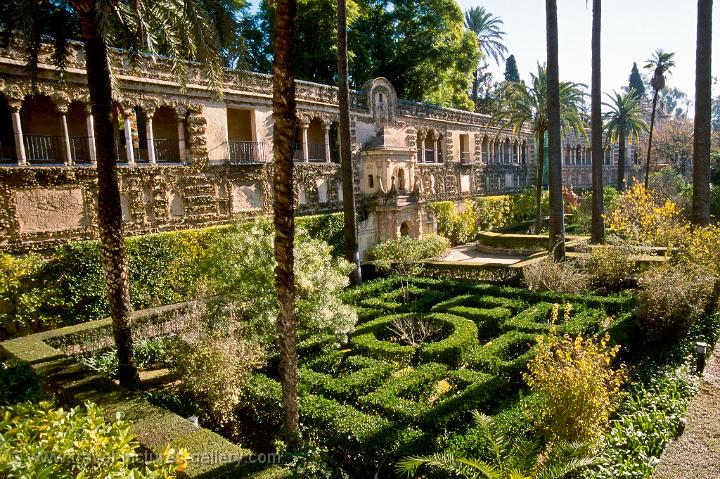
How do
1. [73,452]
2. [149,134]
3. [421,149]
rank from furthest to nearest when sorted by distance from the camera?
1. [421,149]
2. [149,134]
3. [73,452]

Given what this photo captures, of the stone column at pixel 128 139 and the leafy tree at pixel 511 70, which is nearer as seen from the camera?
the stone column at pixel 128 139

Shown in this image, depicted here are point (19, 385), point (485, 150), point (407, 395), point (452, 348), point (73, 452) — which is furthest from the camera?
point (485, 150)

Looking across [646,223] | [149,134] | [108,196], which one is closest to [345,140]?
[149,134]

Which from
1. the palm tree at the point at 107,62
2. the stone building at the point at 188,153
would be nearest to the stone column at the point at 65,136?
the stone building at the point at 188,153

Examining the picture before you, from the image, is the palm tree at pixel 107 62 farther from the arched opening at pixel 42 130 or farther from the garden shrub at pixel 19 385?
the arched opening at pixel 42 130

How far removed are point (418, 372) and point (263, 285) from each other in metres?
4.12

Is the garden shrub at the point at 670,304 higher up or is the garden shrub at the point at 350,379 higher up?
the garden shrub at the point at 670,304

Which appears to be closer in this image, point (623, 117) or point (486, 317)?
point (486, 317)

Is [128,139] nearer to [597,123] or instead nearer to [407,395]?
[407,395]

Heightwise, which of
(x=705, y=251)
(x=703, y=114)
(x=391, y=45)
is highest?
(x=391, y=45)

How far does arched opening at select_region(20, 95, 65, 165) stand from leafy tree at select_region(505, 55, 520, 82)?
48.3 metres

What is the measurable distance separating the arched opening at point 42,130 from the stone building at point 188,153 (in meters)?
0.04

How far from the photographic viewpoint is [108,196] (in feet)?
30.0

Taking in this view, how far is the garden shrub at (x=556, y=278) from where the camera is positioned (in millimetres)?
14984
